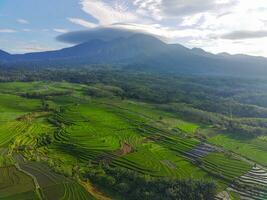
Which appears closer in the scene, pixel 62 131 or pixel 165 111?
pixel 62 131

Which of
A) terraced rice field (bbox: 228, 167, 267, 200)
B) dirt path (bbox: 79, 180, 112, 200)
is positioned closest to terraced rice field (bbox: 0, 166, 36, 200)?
dirt path (bbox: 79, 180, 112, 200)

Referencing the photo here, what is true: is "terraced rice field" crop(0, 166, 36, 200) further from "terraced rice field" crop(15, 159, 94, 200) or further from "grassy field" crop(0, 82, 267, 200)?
"terraced rice field" crop(15, 159, 94, 200)

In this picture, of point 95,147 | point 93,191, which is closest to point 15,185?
point 93,191

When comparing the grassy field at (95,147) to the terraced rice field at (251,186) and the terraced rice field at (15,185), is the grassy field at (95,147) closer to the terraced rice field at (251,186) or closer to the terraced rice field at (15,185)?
the terraced rice field at (15,185)

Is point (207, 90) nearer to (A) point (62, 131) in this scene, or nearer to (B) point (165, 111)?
(B) point (165, 111)

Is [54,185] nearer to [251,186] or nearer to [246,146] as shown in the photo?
[251,186]

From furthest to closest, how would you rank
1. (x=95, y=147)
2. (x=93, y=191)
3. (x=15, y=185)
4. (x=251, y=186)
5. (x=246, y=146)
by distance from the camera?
(x=246, y=146)
(x=95, y=147)
(x=251, y=186)
(x=93, y=191)
(x=15, y=185)

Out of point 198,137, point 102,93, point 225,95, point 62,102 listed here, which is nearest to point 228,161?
point 198,137

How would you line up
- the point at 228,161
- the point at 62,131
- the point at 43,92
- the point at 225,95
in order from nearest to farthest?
the point at 228,161 < the point at 62,131 < the point at 43,92 < the point at 225,95
